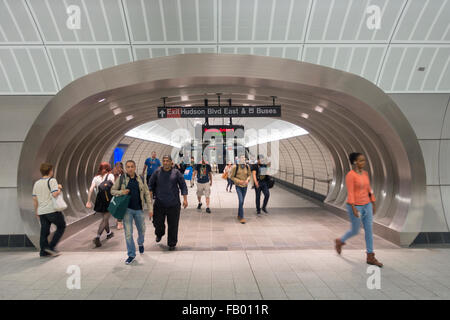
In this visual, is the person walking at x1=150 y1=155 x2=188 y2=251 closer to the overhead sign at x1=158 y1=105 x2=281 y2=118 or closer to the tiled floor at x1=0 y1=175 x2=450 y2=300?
the tiled floor at x1=0 y1=175 x2=450 y2=300

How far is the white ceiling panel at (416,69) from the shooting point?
18.7 ft

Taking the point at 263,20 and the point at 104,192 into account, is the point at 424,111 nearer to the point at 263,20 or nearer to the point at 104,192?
the point at 263,20

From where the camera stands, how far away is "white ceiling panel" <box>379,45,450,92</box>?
570cm

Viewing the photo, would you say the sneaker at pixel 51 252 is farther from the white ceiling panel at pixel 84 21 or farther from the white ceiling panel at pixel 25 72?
the white ceiling panel at pixel 84 21

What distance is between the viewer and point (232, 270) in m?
4.56

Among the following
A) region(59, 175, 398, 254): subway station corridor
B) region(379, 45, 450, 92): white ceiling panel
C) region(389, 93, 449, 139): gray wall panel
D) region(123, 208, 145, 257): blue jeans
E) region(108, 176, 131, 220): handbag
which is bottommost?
region(59, 175, 398, 254): subway station corridor

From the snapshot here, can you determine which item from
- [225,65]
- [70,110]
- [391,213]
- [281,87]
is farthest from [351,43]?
[70,110]

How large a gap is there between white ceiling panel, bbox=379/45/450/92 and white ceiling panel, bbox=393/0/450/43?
167mm

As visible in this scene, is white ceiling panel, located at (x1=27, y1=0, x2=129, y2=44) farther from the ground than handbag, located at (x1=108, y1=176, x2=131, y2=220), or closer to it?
farther from the ground

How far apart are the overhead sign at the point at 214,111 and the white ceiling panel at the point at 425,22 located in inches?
117

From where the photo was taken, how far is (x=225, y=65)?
559cm

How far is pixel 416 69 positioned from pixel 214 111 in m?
4.46

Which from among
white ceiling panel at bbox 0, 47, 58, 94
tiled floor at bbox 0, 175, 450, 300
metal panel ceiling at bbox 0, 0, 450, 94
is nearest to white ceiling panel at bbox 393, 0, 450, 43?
metal panel ceiling at bbox 0, 0, 450, 94

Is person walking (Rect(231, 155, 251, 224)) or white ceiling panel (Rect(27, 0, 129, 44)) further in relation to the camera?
person walking (Rect(231, 155, 251, 224))
